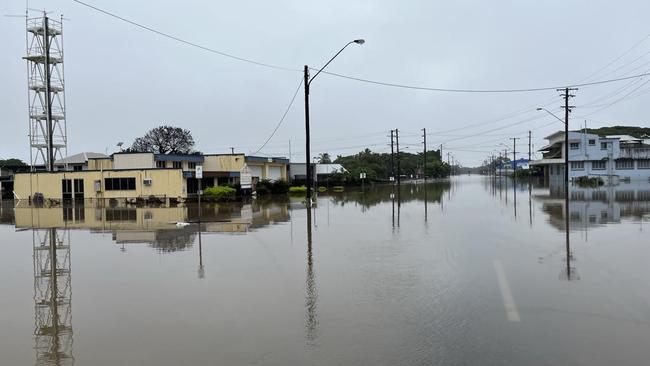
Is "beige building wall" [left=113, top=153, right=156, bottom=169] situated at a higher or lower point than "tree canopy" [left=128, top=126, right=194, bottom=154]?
lower

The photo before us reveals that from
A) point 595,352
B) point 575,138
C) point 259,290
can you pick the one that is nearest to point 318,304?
point 259,290

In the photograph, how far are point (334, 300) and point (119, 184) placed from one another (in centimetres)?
4317

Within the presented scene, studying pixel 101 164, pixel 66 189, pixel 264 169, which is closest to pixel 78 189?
pixel 66 189

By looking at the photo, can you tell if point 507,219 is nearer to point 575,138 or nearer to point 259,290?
point 259,290

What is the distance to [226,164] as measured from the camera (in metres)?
57.5

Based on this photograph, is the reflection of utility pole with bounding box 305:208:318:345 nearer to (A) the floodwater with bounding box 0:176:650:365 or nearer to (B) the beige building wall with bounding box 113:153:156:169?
(A) the floodwater with bounding box 0:176:650:365

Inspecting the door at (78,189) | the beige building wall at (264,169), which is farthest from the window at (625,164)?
the door at (78,189)

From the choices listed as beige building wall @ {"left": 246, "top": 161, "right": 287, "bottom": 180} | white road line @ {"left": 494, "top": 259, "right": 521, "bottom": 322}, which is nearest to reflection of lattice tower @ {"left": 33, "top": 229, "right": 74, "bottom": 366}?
white road line @ {"left": 494, "top": 259, "right": 521, "bottom": 322}

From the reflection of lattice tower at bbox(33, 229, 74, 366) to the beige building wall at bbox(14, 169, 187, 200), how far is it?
29130 mm

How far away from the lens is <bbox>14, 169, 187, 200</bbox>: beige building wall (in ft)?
148

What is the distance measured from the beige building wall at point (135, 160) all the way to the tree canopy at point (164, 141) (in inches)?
2000

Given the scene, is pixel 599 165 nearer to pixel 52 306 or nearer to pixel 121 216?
pixel 121 216

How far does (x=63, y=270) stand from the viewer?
1212 cm

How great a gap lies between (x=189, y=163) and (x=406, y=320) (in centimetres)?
5211
